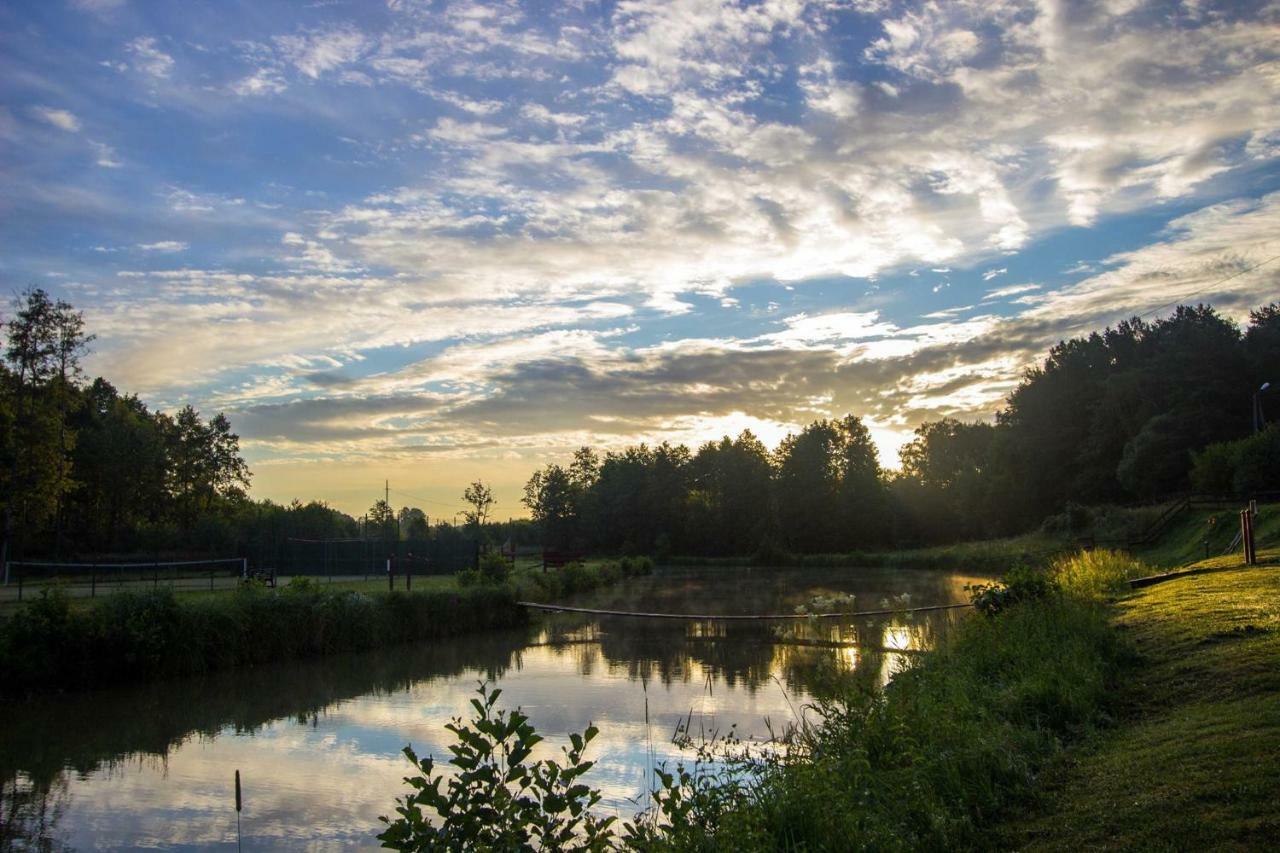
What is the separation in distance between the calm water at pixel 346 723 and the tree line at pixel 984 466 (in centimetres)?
3135

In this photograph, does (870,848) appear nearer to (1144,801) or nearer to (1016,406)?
(1144,801)

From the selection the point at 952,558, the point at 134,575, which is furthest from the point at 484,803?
the point at 952,558

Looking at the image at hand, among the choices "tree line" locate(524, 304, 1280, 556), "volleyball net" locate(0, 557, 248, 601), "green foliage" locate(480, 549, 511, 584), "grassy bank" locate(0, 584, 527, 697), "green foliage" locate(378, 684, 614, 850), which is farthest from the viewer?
"tree line" locate(524, 304, 1280, 556)

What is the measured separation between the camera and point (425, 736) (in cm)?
1245

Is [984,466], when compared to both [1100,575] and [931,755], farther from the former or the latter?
[931,755]

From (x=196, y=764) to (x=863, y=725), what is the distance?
8.19 metres

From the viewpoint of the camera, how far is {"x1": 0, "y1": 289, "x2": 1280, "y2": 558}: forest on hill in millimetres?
41469

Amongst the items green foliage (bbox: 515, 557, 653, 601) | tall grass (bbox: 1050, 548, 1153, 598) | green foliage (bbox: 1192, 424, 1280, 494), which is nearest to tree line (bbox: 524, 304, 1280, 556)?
green foliage (bbox: 1192, 424, 1280, 494)

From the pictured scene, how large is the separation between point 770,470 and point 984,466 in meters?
20.1

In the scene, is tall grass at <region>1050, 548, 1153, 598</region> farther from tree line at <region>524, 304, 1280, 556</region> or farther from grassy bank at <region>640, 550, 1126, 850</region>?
tree line at <region>524, 304, 1280, 556</region>

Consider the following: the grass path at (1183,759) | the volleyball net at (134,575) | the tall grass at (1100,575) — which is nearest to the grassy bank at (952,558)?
the tall grass at (1100,575)

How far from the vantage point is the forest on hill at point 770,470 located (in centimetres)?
4147

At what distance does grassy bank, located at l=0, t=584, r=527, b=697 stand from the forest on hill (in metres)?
20.3

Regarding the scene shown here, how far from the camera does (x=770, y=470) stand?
91500 millimetres
